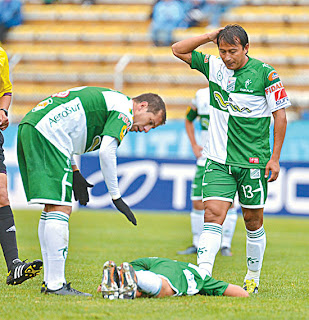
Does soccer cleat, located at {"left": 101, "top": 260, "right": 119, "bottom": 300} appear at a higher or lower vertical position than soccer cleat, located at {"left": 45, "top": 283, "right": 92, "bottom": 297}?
higher

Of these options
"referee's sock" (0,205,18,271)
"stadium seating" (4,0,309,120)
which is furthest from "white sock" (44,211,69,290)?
"stadium seating" (4,0,309,120)

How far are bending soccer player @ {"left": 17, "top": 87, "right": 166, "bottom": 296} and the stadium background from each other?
30.5 feet

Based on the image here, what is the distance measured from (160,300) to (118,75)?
13.8 meters

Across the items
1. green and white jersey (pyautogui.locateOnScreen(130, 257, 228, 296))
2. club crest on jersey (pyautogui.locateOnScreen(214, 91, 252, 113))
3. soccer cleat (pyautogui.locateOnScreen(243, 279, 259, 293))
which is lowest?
soccer cleat (pyautogui.locateOnScreen(243, 279, 259, 293))

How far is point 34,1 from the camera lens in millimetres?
23125

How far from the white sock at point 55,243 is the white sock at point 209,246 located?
110 cm

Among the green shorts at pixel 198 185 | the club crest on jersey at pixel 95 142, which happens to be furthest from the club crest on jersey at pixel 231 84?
the green shorts at pixel 198 185

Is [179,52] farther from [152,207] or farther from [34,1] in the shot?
[34,1]

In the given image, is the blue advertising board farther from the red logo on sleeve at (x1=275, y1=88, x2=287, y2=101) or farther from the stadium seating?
the red logo on sleeve at (x1=275, y1=88, x2=287, y2=101)

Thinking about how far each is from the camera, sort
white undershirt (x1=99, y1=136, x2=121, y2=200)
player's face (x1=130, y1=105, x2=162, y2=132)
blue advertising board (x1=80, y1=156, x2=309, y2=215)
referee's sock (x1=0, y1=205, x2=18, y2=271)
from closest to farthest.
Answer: white undershirt (x1=99, y1=136, x2=121, y2=200) → player's face (x1=130, y1=105, x2=162, y2=132) → referee's sock (x1=0, y1=205, x2=18, y2=271) → blue advertising board (x1=80, y1=156, x2=309, y2=215)

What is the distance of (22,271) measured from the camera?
5.29 m

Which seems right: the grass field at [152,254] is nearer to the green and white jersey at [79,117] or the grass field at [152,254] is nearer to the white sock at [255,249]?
the white sock at [255,249]

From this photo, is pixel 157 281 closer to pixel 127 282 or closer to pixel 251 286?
pixel 127 282

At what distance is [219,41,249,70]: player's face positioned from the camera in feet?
17.1
